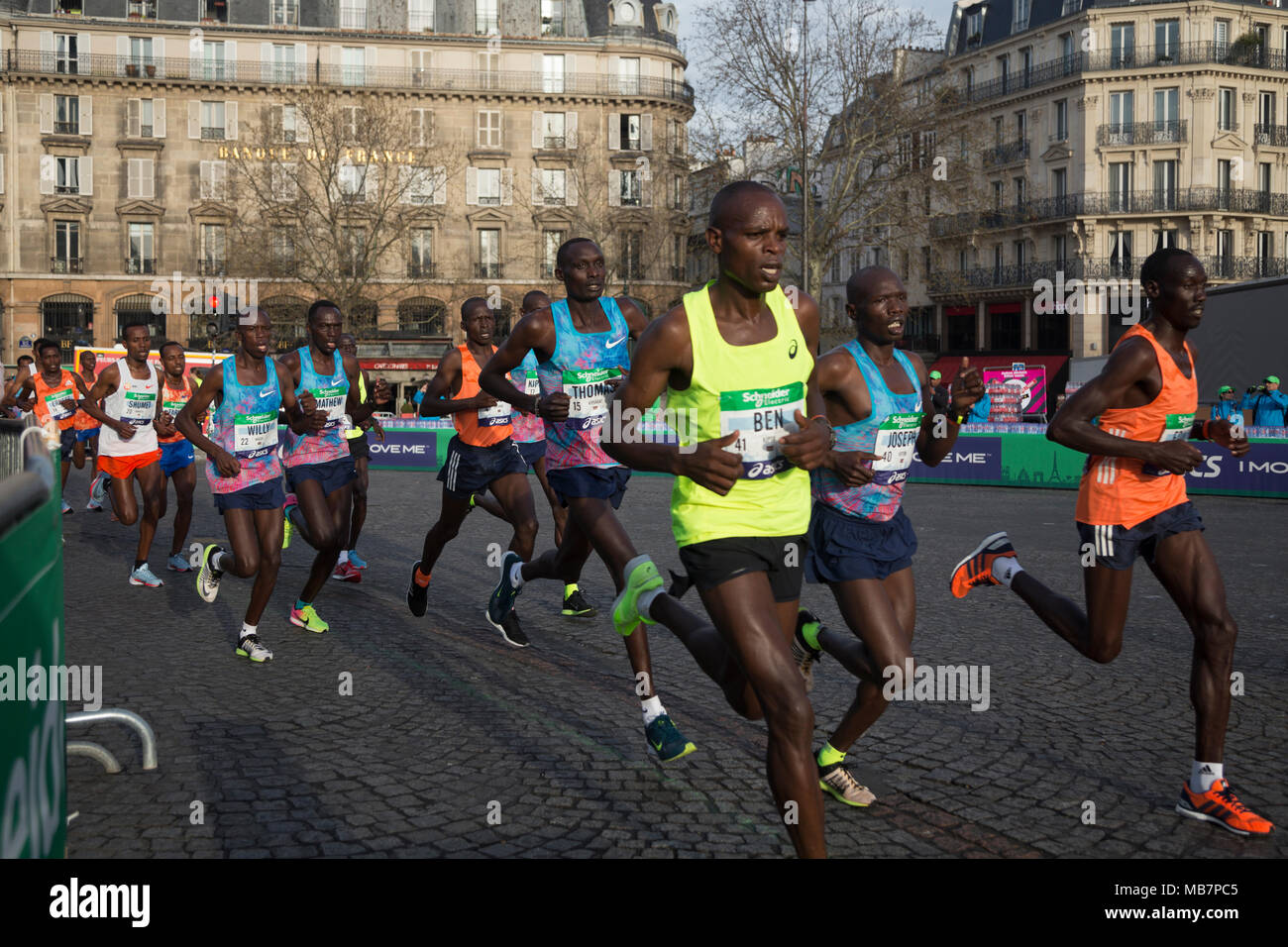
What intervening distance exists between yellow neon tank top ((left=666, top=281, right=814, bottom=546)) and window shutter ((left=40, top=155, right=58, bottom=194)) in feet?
189

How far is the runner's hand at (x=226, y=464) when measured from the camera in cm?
750

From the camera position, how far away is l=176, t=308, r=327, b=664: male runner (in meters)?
7.58

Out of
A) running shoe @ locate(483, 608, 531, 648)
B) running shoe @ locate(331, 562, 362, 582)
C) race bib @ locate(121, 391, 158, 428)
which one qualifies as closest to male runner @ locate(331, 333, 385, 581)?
running shoe @ locate(331, 562, 362, 582)

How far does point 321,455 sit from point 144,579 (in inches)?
106

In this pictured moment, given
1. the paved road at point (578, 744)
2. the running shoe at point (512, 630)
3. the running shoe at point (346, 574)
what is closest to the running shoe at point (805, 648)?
the paved road at point (578, 744)

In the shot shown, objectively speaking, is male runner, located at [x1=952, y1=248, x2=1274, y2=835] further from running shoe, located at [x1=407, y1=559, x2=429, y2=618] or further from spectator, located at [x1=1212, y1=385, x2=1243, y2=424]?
spectator, located at [x1=1212, y1=385, x2=1243, y2=424]

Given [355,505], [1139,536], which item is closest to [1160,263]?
[1139,536]

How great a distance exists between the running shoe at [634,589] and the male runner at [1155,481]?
169cm

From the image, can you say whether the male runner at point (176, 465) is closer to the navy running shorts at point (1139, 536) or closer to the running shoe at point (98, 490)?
the running shoe at point (98, 490)

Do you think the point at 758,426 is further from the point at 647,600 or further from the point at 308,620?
the point at 308,620

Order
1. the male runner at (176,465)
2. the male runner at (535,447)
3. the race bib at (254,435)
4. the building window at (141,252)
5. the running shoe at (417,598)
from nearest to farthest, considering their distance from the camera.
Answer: the race bib at (254,435), the running shoe at (417,598), the male runner at (535,447), the male runner at (176,465), the building window at (141,252)

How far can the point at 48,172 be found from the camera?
54094 mm

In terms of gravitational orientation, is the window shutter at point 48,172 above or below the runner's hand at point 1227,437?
above
